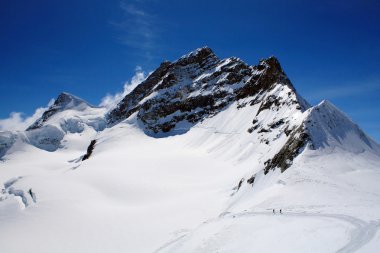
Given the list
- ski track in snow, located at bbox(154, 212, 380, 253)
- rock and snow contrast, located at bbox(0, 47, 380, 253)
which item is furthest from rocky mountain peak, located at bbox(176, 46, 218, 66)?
ski track in snow, located at bbox(154, 212, 380, 253)

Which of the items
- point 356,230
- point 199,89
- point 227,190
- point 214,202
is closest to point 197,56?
point 199,89

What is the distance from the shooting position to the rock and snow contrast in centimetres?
2678

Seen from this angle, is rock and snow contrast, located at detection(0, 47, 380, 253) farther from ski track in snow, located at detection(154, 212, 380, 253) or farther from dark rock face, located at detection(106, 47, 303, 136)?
dark rock face, located at detection(106, 47, 303, 136)

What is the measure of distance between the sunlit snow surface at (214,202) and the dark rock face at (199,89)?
23731 millimetres

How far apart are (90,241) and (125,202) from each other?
15445 millimetres

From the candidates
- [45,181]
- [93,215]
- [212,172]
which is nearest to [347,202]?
[93,215]

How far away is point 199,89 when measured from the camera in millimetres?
125062

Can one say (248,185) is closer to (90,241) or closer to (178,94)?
(90,241)

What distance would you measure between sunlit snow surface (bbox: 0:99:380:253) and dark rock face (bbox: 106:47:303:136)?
23.7 metres

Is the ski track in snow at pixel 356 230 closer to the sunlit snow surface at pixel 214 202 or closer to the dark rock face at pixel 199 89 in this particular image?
the sunlit snow surface at pixel 214 202

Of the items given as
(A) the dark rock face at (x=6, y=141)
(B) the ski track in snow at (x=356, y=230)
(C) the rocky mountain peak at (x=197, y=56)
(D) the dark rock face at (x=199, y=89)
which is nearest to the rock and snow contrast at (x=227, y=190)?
(B) the ski track in snow at (x=356, y=230)

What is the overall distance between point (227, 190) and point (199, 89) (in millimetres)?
76480

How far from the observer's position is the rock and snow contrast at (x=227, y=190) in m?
26.8

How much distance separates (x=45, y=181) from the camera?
6788cm
